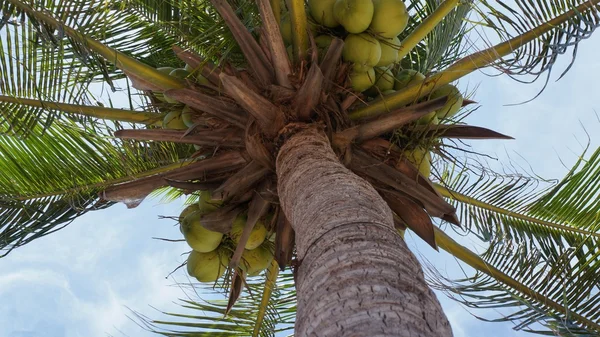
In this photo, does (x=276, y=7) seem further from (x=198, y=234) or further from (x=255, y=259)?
(x=255, y=259)

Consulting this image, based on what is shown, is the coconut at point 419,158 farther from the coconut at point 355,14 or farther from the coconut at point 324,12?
the coconut at point 324,12

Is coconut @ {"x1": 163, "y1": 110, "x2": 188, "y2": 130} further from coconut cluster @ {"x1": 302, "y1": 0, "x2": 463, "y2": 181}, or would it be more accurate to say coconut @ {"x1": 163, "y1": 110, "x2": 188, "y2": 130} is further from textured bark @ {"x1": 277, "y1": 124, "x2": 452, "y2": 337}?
textured bark @ {"x1": 277, "y1": 124, "x2": 452, "y2": 337}

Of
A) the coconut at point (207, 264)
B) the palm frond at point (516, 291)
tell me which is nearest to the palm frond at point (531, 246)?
the palm frond at point (516, 291)

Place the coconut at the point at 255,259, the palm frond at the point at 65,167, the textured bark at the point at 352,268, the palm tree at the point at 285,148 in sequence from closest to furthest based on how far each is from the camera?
the textured bark at the point at 352,268 < the palm tree at the point at 285,148 < the coconut at the point at 255,259 < the palm frond at the point at 65,167

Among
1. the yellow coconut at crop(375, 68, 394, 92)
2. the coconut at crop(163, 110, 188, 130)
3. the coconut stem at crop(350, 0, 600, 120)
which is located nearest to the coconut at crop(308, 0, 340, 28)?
the yellow coconut at crop(375, 68, 394, 92)

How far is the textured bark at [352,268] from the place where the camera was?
144cm

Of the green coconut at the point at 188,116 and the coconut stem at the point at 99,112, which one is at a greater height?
the coconut stem at the point at 99,112

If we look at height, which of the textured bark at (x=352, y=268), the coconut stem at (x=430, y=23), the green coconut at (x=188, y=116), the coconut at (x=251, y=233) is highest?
the coconut stem at (x=430, y=23)

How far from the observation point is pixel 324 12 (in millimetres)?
3402

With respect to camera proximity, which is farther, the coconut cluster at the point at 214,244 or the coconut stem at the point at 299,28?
the coconut cluster at the point at 214,244

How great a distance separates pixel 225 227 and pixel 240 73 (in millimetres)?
848

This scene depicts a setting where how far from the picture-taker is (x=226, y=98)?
3299 millimetres

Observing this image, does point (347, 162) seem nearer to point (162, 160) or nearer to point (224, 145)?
point (224, 145)

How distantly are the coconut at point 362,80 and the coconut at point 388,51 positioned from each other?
95 millimetres
